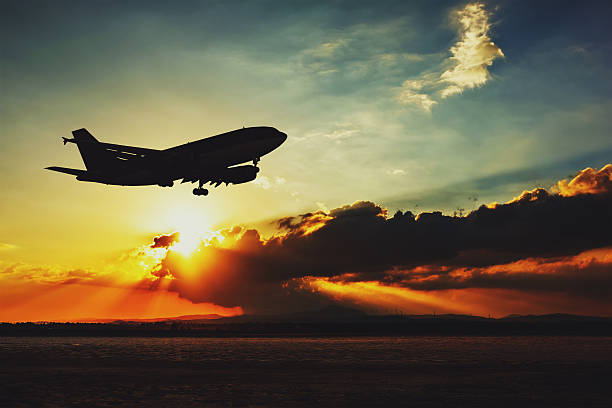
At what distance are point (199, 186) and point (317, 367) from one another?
126ft

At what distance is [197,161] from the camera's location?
259ft

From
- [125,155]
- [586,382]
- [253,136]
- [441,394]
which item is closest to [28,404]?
[441,394]

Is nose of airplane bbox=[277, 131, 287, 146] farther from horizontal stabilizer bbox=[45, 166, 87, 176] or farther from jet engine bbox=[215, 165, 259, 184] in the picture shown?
horizontal stabilizer bbox=[45, 166, 87, 176]

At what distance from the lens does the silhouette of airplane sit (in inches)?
3068

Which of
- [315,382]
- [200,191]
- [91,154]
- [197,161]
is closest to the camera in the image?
[315,382]

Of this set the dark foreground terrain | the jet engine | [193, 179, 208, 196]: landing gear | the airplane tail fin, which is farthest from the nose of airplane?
the airplane tail fin

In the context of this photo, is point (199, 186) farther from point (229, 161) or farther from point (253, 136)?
point (253, 136)

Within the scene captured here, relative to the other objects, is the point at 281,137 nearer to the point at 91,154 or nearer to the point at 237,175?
the point at 237,175

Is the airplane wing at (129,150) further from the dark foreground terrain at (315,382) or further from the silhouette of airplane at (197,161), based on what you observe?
the dark foreground terrain at (315,382)

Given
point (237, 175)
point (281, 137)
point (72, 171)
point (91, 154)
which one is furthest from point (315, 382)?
point (91, 154)

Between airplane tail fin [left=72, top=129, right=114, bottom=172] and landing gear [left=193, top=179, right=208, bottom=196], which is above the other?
airplane tail fin [left=72, top=129, right=114, bottom=172]

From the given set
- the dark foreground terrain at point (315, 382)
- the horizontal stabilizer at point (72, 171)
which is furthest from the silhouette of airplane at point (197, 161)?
the dark foreground terrain at point (315, 382)

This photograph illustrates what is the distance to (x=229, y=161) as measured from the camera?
78875 mm

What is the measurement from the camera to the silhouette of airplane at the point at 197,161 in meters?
77.9
